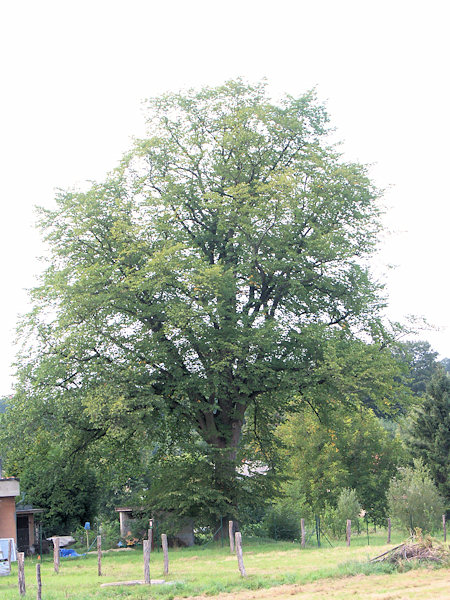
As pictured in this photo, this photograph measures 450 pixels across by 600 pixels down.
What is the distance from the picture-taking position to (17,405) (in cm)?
2867

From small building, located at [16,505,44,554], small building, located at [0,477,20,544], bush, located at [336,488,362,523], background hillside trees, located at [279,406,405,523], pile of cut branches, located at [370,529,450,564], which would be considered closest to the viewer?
pile of cut branches, located at [370,529,450,564]

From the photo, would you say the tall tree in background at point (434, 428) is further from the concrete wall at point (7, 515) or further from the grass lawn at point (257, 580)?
the concrete wall at point (7, 515)

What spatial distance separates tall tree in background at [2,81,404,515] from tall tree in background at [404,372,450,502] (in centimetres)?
1658

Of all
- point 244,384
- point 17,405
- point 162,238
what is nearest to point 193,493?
point 244,384

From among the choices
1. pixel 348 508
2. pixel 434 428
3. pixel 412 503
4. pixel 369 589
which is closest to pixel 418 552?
pixel 369 589

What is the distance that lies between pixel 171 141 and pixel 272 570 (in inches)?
762

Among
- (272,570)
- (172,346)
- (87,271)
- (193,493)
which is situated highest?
(87,271)

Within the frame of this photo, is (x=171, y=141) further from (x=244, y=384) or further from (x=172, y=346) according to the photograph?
(x=244, y=384)

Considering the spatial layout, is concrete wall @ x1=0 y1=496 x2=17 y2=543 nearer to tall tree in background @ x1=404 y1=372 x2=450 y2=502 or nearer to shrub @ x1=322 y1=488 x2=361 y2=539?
shrub @ x1=322 y1=488 x2=361 y2=539

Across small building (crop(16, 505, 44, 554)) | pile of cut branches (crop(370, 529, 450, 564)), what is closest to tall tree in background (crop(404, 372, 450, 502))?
small building (crop(16, 505, 44, 554))

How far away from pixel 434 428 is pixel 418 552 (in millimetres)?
27220

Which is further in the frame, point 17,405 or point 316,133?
point 316,133

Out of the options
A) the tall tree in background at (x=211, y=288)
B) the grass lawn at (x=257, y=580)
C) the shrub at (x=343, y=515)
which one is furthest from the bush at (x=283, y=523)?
the grass lawn at (x=257, y=580)

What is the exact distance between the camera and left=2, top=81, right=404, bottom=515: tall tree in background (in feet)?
87.8
